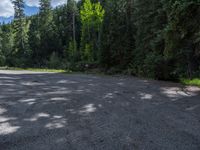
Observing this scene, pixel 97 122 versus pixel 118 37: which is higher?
pixel 118 37

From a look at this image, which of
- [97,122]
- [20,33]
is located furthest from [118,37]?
[20,33]

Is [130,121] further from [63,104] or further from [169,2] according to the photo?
[169,2]

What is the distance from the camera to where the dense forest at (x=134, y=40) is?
31.2ft

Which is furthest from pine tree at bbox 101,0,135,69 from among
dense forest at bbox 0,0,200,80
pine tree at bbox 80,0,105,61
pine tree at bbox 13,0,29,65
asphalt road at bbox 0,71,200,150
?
pine tree at bbox 13,0,29,65

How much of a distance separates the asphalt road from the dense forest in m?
3.54

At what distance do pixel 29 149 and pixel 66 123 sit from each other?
46.5 inches

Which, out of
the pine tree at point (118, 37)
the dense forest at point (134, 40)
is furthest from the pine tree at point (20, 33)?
the pine tree at point (118, 37)

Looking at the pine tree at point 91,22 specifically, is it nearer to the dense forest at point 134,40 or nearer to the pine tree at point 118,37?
the dense forest at point 134,40

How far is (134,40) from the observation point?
20.3 metres

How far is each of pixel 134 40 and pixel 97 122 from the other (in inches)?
651

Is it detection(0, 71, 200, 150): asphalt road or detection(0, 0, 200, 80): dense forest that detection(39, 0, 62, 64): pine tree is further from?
detection(0, 71, 200, 150): asphalt road

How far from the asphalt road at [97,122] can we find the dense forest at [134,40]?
3543 millimetres

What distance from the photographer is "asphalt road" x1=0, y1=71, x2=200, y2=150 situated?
11.6 feet

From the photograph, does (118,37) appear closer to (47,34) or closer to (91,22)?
(91,22)
